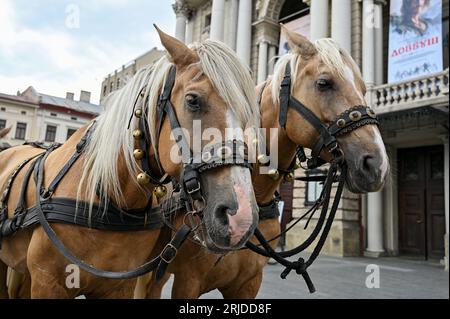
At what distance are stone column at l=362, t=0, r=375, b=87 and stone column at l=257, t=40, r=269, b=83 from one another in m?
4.61

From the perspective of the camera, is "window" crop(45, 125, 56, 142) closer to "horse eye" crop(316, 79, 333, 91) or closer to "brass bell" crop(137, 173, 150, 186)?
"horse eye" crop(316, 79, 333, 91)

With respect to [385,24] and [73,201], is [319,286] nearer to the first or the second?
[73,201]

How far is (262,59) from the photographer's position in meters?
15.9

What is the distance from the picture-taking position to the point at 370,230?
38.6 feet

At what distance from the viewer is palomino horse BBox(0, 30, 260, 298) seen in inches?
56.2

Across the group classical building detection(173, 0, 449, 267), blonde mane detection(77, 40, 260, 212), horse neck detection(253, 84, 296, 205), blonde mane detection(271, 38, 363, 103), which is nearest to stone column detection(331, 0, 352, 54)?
classical building detection(173, 0, 449, 267)

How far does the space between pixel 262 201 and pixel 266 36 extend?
14.6 m

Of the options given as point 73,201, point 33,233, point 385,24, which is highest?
point 385,24

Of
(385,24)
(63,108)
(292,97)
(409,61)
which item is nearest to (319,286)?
(292,97)

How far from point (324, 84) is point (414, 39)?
942cm

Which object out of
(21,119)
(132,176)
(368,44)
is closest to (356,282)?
(132,176)

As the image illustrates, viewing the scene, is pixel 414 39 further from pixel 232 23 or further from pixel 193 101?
pixel 193 101

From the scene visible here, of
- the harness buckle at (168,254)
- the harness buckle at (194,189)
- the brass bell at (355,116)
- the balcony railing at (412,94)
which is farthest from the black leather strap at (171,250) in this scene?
the balcony railing at (412,94)

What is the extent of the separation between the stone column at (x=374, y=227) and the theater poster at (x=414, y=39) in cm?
372
